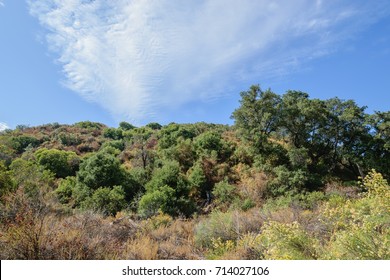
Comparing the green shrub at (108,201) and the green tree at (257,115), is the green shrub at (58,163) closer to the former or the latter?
the green shrub at (108,201)

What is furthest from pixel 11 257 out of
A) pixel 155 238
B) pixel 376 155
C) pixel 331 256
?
pixel 376 155

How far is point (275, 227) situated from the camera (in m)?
3.79

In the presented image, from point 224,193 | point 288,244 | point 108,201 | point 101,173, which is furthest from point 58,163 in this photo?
point 288,244

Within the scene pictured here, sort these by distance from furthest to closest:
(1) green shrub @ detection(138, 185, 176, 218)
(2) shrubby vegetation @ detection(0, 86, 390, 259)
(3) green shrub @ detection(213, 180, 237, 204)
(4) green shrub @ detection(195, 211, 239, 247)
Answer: (3) green shrub @ detection(213, 180, 237, 204) → (2) shrubby vegetation @ detection(0, 86, 390, 259) → (1) green shrub @ detection(138, 185, 176, 218) → (4) green shrub @ detection(195, 211, 239, 247)

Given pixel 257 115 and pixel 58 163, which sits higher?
pixel 257 115

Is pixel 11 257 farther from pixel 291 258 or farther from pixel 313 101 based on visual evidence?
pixel 313 101

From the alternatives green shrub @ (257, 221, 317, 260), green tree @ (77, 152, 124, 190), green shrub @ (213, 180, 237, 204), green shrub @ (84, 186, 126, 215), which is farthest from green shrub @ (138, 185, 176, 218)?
green shrub @ (257, 221, 317, 260)

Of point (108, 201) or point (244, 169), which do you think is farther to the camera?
point (244, 169)

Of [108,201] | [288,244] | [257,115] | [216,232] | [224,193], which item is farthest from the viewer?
[257,115]

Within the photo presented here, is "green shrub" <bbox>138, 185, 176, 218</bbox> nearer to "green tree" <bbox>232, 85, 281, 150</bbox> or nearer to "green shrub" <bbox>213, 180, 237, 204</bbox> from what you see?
"green shrub" <bbox>213, 180, 237, 204</bbox>

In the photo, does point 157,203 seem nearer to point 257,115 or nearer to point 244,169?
point 244,169

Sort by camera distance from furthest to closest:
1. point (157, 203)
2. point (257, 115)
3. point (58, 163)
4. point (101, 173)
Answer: point (58, 163), point (257, 115), point (101, 173), point (157, 203)

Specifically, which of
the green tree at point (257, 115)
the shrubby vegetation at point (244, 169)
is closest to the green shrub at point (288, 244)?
the shrubby vegetation at point (244, 169)

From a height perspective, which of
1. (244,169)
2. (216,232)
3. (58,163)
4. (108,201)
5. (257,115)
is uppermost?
(257,115)
